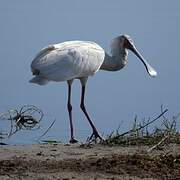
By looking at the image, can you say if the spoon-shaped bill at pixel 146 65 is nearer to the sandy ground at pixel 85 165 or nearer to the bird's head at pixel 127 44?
the bird's head at pixel 127 44

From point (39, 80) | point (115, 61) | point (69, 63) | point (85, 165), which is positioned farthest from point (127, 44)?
point (85, 165)

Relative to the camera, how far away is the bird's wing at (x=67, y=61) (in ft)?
36.0

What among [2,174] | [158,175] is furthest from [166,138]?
[2,174]

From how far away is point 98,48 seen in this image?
12297 mm

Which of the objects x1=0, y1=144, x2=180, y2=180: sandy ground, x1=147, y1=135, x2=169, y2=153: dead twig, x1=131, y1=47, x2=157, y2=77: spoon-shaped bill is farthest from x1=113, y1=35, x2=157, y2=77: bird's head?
x1=0, y1=144, x2=180, y2=180: sandy ground

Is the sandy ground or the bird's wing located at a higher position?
the bird's wing

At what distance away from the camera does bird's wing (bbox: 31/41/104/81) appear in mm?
10969

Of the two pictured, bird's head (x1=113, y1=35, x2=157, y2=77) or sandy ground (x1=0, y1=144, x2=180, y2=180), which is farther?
bird's head (x1=113, y1=35, x2=157, y2=77)

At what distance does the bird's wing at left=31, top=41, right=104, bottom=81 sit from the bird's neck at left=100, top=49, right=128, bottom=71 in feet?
3.03

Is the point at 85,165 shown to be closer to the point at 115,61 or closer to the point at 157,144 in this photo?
the point at 157,144

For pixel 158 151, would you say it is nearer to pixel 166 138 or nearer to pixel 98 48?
pixel 166 138

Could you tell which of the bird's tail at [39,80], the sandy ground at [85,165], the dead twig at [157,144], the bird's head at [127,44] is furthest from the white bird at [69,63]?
the sandy ground at [85,165]

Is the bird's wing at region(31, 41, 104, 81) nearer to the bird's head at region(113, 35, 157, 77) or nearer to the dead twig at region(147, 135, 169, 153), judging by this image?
the bird's head at region(113, 35, 157, 77)

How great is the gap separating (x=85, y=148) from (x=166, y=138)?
116 centimetres
